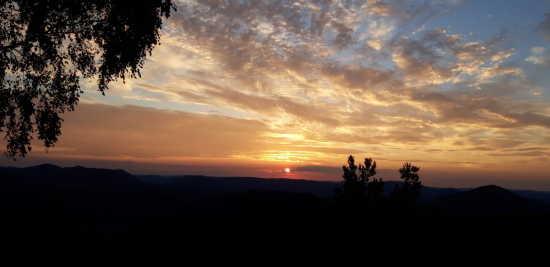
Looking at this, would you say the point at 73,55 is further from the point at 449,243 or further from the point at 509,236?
the point at 509,236

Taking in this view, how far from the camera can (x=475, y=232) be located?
22172 millimetres

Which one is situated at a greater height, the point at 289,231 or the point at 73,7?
the point at 73,7

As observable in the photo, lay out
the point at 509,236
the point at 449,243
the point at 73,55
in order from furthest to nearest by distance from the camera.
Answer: the point at 509,236 → the point at 449,243 → the point at 73,55

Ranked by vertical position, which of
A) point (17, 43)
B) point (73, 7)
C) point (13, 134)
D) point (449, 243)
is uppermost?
point (73, 7)

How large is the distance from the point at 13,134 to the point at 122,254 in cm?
864

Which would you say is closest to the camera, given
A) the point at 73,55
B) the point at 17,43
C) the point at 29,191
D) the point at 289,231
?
the point at 17,43

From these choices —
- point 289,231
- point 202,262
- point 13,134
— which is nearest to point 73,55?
point 13,134

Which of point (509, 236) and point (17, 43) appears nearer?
point (17, 43)

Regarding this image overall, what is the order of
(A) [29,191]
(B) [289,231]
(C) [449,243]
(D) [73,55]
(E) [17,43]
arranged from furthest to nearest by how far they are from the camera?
(A) [29,191] < (B) [289,231] < (C) [449,243] < (D) [73,55] < (E) [17,43]

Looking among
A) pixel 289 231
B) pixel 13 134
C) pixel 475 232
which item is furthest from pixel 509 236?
pixel 13 134

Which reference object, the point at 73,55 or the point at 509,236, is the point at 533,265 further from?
the point at 73,55

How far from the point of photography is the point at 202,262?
1695 centimetres

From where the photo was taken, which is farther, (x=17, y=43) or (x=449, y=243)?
(x=449, y=243)

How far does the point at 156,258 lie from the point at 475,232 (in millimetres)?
21714
